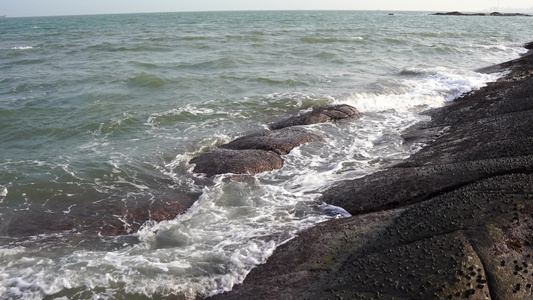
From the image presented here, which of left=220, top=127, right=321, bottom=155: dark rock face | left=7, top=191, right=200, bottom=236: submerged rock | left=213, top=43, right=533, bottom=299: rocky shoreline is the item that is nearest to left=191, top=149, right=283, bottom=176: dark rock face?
left=220, top=127, right=321, bottom=155: dark rock face

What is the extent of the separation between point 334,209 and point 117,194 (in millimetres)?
5092

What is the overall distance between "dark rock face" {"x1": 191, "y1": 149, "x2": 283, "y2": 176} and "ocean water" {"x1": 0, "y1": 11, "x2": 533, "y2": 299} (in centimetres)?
27

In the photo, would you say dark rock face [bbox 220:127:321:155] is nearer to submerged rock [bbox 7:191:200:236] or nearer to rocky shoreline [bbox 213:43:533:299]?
submerged rock [bbox 7:191:200:236]

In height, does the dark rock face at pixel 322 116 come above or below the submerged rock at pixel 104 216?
above

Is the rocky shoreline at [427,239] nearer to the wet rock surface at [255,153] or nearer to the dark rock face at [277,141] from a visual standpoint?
the wet rock surface at [255,153]

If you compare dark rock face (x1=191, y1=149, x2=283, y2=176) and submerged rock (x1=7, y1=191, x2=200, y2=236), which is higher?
dark rock face (x1=191, y1=149, x2=283, y2=176)

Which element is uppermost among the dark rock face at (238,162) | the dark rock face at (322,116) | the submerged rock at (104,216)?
the dark rock face at (322,116)

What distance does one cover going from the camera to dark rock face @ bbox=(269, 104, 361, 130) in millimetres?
13508

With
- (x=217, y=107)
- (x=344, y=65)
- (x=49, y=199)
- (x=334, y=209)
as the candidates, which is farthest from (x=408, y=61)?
(x=49, y=199)

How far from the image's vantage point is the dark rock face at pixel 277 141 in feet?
36.1

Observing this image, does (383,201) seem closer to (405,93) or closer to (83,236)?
(83,236)

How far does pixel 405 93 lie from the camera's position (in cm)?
1755

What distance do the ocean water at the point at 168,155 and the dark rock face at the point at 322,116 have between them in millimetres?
439

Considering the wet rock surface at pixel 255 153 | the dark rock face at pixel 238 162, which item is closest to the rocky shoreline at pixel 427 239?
the dark rock face at pixel 238 162
